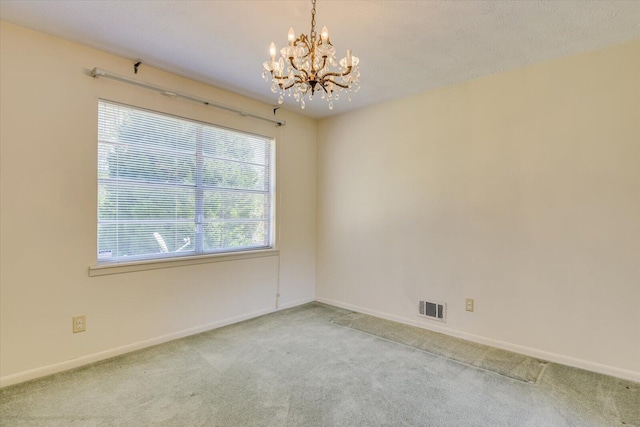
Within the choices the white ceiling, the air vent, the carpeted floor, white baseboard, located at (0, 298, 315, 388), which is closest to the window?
the white ceiling

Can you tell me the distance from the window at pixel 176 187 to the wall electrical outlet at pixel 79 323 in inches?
17.9

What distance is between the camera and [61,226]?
2463mm

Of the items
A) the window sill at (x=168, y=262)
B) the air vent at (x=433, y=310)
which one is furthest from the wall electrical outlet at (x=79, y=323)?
the air vent at (x=433, y=310)

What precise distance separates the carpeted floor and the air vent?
30cm

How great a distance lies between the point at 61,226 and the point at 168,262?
0.85 m

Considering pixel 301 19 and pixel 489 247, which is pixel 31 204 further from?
pixel 489 247

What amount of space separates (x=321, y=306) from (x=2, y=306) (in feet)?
9.74

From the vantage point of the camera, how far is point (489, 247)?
3010 mm

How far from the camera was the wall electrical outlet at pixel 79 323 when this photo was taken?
2.51 metres

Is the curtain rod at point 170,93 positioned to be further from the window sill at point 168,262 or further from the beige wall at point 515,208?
the window sill at point 168,262

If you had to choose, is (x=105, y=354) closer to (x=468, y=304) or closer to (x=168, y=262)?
(x=168, y=262)

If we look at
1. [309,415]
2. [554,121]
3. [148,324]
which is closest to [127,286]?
[148,324]

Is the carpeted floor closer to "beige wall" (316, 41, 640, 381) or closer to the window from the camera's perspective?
"beige wall" (316, 41, 640, 381)

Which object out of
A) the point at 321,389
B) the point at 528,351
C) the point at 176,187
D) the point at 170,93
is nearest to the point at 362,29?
the point at 170,93
